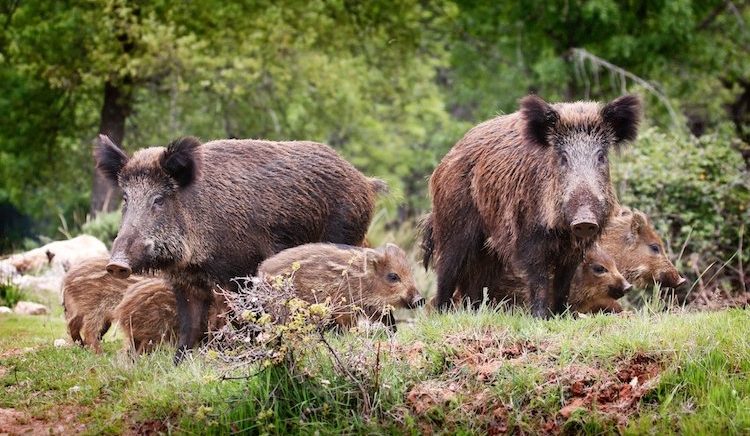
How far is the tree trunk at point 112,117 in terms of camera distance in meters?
19.8

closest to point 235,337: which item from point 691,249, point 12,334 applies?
point 12,334

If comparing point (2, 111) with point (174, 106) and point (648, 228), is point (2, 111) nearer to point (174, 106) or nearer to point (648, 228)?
point (174, 106)

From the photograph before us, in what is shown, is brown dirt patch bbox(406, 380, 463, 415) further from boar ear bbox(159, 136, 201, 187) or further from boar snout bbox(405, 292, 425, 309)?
boar ear bbox(159, 136, 201, 187)

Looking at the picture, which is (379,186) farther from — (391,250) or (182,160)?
(182,160)

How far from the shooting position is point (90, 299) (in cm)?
991

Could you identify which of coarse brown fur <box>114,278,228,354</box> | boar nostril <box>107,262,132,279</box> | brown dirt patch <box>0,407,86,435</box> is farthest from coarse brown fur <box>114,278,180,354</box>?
brown dirt patch <box>0,407,86,435</box>

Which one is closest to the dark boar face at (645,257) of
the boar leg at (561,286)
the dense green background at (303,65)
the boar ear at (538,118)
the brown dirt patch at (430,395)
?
the boar leg at (561,286)

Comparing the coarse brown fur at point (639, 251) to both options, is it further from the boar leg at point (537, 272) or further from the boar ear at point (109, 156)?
the boar ear at point (109, 156)

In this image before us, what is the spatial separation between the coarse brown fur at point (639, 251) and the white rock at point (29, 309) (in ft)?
21.1

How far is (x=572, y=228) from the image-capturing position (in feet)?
26.2

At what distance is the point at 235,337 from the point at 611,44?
1544 centimetres

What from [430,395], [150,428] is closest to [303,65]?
[150,428]

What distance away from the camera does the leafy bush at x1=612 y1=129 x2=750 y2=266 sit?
43.3 ft

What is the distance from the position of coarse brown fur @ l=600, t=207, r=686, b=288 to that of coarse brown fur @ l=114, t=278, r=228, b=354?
12.5 feet
